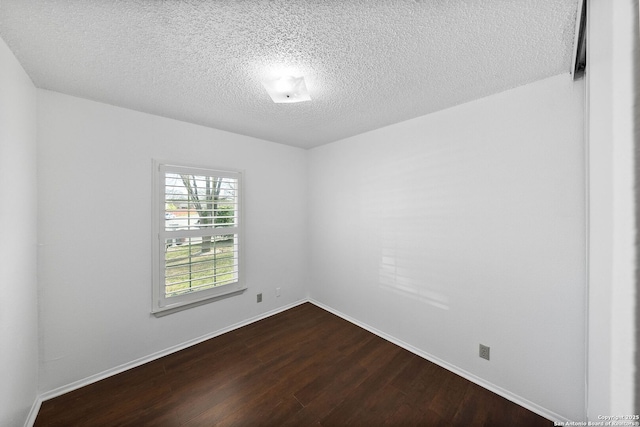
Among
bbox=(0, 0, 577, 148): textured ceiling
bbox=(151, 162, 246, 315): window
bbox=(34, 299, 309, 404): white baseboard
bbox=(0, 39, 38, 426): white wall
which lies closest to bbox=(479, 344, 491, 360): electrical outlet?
bbox=(0, 0, 577, 148): textured ceiling

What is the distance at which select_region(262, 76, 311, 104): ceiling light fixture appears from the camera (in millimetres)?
1549

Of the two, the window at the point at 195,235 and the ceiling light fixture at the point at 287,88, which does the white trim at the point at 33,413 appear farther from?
the ceiling light fixture at the point at 287,88

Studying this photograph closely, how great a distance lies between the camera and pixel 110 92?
1795 mm

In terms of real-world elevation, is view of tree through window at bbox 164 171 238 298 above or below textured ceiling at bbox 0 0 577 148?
below

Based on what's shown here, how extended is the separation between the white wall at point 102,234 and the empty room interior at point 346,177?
0.01 meters

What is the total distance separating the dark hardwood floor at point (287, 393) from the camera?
1.58 m

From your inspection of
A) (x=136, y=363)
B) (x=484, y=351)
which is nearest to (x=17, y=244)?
(x=136, y=363)

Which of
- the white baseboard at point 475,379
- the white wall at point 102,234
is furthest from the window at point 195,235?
the white baseboard at point 475,379

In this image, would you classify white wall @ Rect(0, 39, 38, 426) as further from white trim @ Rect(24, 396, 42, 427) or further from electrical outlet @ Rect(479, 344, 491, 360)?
electrical outlet @ Rect(479, 344, 491, 360)

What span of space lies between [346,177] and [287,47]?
1841 millimetres

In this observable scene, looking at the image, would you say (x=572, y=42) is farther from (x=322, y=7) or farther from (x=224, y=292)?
(x=224, y=292)

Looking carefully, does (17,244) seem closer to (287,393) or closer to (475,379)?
(287,393)

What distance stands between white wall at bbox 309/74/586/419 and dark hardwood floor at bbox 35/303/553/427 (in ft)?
1.02

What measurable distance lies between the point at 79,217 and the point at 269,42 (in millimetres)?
2048
